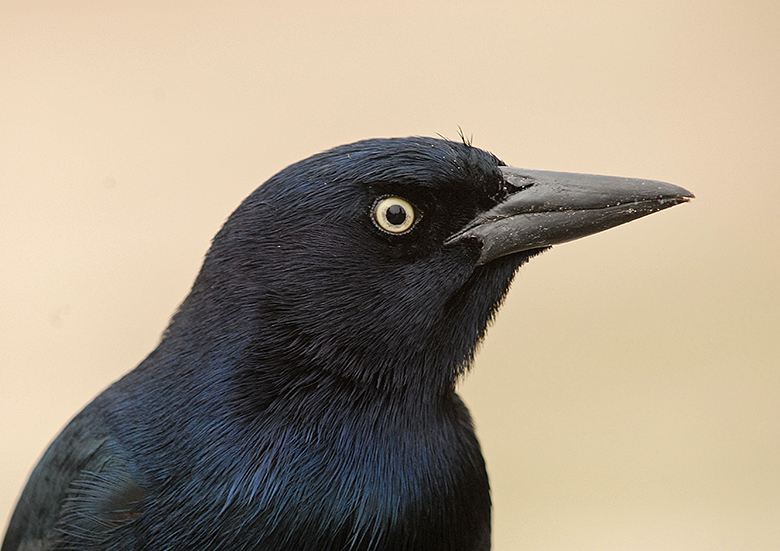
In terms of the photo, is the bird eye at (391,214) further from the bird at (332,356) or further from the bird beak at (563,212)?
the bird beak at (563,212)

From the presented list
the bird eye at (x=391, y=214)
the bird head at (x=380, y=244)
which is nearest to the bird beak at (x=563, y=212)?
the bird head at (x=380, y=244)

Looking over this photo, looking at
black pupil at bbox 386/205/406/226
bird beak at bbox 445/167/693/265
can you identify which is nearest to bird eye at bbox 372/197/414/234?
black pupil at bbox 386/205/406/226

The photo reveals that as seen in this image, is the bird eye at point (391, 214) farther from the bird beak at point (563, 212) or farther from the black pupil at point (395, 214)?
the bird beak at point (563, 212)

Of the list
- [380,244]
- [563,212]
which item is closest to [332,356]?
[380,244]

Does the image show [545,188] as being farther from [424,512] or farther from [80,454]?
[80,454]

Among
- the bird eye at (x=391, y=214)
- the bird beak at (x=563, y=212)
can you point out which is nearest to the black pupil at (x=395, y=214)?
the bird eye at (x=391, y=214)

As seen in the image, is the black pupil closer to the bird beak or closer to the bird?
the bird
